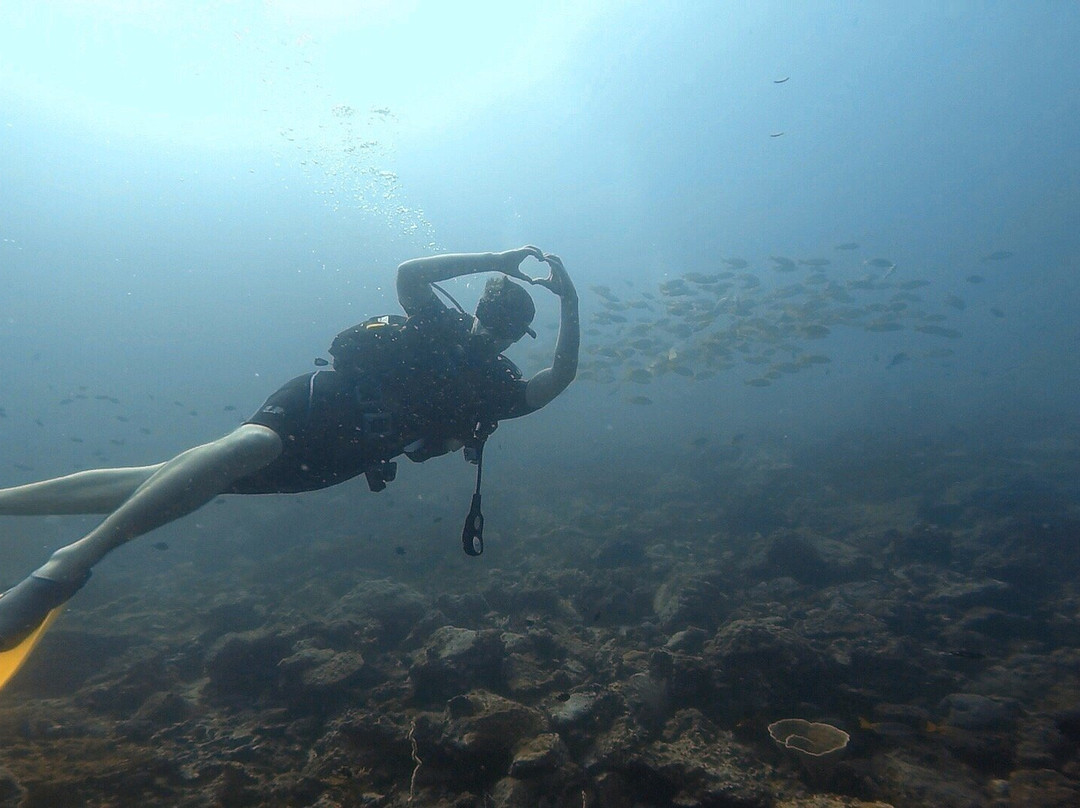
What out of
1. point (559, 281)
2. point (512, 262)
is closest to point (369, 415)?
point (512, 262)

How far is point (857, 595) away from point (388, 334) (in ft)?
28.2

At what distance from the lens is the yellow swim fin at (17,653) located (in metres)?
2.44

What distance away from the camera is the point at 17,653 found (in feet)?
8.50

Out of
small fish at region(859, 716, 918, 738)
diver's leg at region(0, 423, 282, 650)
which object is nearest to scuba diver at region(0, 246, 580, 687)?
diver's leg at region(0, 423, 282, 650)

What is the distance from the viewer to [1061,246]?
93.4 m

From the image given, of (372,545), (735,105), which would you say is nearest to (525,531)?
(372,545)

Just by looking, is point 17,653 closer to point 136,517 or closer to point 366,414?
point 136,517

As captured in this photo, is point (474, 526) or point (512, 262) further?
point (474, 526)

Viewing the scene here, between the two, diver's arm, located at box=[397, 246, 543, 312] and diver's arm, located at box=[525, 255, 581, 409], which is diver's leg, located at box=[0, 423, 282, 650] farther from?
diver's arm, located at box=[525, 255, 581, 409]

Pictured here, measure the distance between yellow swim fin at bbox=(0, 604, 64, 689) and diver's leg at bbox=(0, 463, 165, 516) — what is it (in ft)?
2.44

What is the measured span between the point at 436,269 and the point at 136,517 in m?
2.39

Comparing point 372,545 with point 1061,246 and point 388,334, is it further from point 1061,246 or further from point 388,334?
point 1061,246

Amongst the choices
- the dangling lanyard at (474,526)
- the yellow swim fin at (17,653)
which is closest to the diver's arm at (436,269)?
the dangling lanyard at (474,526)

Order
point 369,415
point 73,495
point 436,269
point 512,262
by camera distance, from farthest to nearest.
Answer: point 512,262, point 436,269, point 369,415, point 73,495
